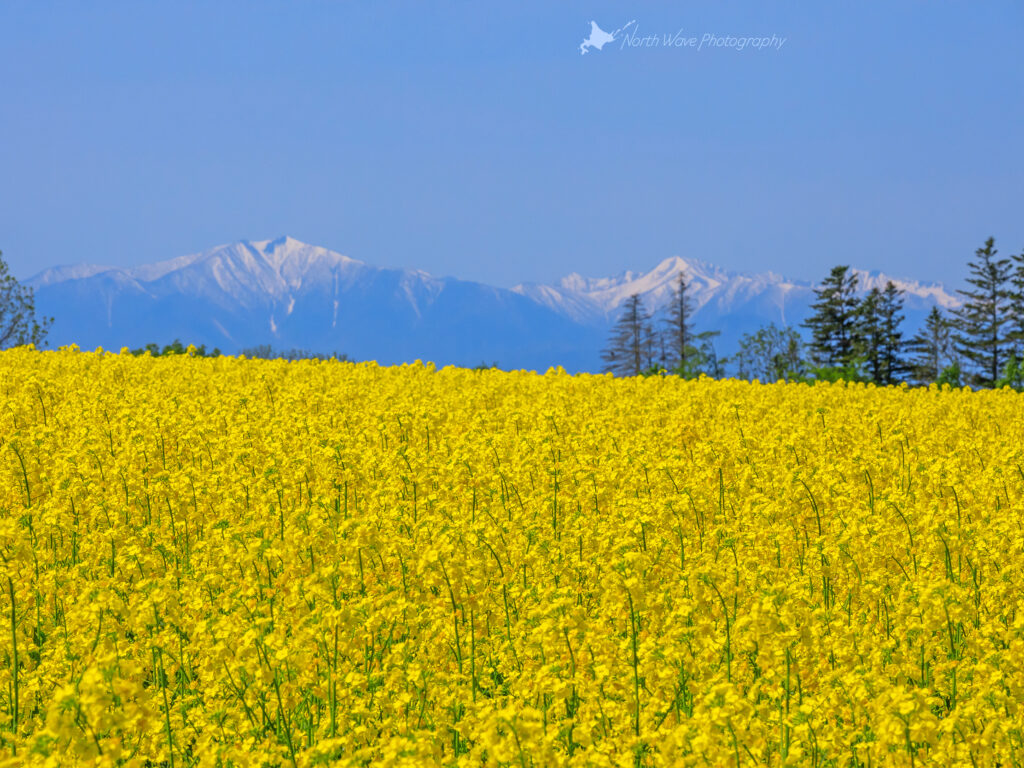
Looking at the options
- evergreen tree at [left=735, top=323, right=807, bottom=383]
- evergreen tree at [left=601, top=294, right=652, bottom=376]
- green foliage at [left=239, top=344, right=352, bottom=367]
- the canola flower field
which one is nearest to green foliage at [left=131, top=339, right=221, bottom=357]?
green foliage at [left=239, top=344, right=352, bottom=367]

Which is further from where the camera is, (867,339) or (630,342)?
(630,342)

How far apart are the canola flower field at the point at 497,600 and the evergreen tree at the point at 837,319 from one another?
6855 centimetres

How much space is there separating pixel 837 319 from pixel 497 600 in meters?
76.8

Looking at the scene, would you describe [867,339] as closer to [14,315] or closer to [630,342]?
[630,342]

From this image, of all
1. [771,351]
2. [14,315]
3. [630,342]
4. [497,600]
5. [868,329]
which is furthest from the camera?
[630,342]

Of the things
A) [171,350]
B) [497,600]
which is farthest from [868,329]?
[497,600]

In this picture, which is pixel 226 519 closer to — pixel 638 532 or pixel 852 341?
pixel 638 532

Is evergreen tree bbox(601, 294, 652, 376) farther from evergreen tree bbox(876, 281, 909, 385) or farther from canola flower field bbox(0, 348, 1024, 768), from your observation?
canola flower field bbox(0, 348, 1024, 768)

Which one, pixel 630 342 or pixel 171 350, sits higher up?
pixel 630 342

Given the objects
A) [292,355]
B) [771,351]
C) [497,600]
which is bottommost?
[497,600]

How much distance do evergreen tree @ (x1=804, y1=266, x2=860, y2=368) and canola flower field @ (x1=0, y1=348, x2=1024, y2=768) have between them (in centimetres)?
6855

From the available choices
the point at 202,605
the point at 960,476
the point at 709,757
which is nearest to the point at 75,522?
the point at 202,605

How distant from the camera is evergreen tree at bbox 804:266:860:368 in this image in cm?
7612

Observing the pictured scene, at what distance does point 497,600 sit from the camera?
6.24 metres
